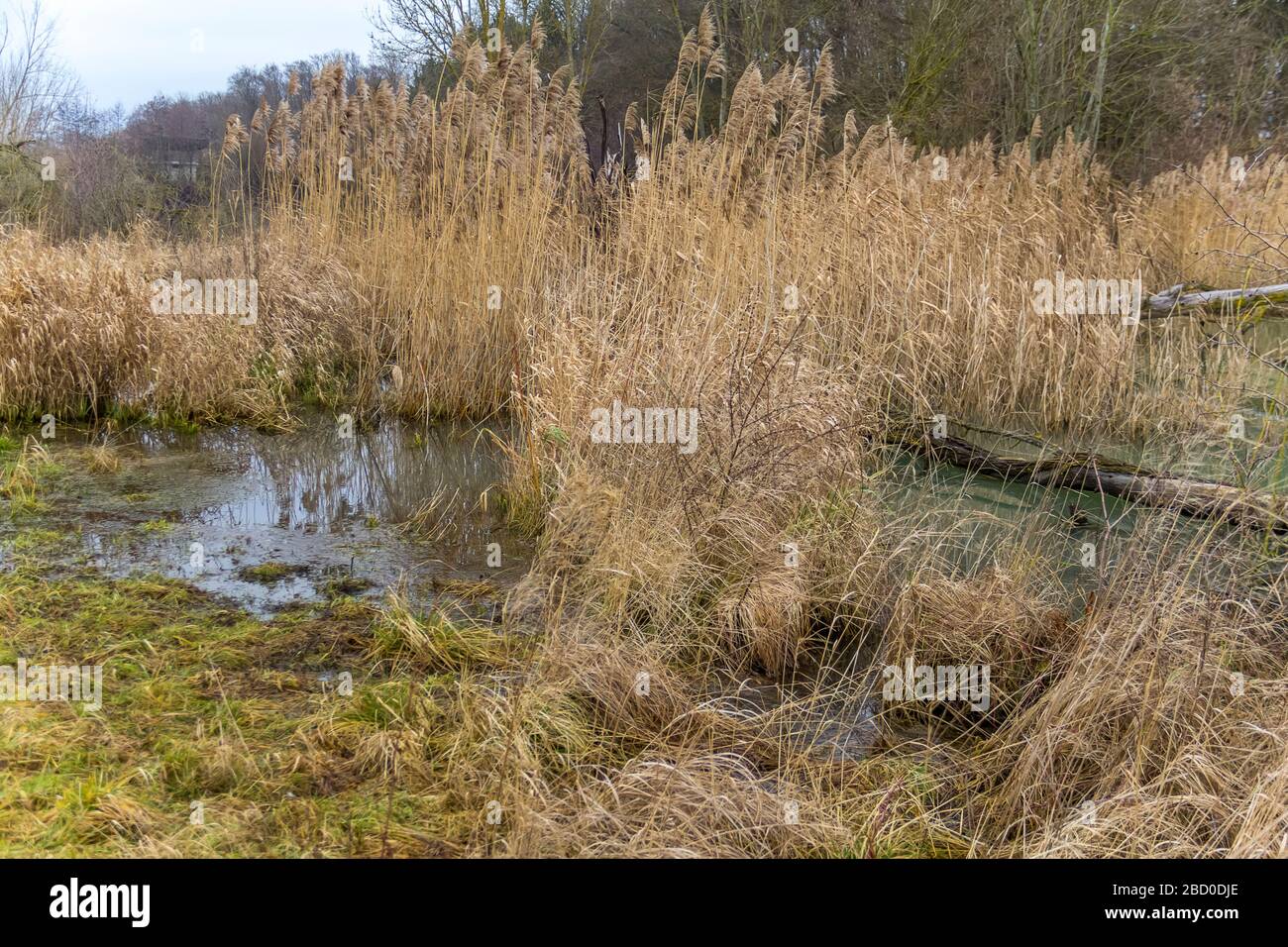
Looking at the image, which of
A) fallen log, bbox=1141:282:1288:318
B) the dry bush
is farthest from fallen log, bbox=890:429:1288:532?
fallen log, bbox=1141:282:1288:318

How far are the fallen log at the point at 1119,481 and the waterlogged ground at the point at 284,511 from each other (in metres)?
2.36

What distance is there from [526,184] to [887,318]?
2327 mm

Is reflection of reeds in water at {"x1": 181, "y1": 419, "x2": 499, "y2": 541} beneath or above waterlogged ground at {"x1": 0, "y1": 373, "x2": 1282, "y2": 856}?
above

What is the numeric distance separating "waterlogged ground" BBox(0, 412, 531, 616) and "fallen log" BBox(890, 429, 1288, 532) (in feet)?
7.73

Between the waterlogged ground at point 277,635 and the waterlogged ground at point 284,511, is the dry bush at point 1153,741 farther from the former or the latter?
the waterlogged ground at point 284,511

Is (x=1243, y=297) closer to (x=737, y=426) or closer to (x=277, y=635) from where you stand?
(x=737, y=426)

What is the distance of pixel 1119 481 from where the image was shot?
4.58 m

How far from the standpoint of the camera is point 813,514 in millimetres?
3971

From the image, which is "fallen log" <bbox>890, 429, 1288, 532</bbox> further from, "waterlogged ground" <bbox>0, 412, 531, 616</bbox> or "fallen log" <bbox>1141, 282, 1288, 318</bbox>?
"waterlogged ground" <bbox>0, 412, 531, 616</bbox>

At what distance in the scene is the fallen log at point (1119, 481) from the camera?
3188 millimetres

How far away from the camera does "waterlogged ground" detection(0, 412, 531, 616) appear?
406 cm

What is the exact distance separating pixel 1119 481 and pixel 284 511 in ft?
12.9

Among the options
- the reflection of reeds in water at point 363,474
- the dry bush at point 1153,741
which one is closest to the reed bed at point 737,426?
the dry bush at point 1153,741
